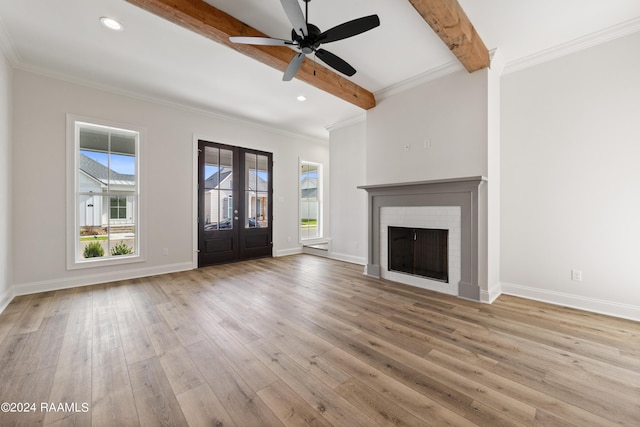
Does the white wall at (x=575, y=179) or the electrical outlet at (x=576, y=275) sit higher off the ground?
the white wall at (x=575, y=179)

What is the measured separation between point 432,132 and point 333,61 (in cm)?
187

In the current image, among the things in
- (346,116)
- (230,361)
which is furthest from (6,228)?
(346,116)

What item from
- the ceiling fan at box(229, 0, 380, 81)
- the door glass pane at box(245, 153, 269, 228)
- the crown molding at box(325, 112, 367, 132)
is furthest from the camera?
the door glass pane at box(245, 153, 269, 228)

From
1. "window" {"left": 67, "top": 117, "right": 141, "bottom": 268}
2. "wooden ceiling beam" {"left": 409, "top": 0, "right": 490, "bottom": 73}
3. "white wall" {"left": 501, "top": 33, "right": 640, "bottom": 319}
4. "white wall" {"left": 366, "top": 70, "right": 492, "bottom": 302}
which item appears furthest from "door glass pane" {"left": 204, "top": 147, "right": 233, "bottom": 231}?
"white wall" {"left": 501, "top": 33, "right": 640, "bottom": 319}

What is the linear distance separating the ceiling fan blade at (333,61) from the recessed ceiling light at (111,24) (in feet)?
6.93

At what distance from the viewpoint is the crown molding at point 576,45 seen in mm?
2638

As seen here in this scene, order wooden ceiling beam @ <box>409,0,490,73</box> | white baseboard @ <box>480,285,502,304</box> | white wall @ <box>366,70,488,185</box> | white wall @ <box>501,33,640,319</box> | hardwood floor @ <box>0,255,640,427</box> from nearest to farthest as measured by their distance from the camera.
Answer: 1. hardwood floor @ <box>0,255,640,427</box>
2. wooden ceiling beam @ <box>409,0,490,73</box>
3. white wall @ <box>501,33,640,319</box>
4. white baseboard @ <box>480,285,502,304</box>
5. white wall @ <box>366,70,488,185</box>

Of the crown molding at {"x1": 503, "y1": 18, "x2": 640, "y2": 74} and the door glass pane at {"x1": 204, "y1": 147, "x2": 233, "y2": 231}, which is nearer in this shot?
the crown molding at {"x1": 503, "y1": 18, "x2": 640, "y2": 74}

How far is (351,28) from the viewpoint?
209 cm

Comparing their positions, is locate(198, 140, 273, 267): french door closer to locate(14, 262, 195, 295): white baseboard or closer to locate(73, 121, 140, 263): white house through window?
locate(14, 262, 195, 295): white baseboard

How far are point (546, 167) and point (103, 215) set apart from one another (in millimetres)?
6388

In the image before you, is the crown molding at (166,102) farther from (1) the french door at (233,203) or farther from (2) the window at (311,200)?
(2) the window at (311,200)

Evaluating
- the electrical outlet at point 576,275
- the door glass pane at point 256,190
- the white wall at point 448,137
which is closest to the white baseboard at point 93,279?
the door glass pane at point 256,190

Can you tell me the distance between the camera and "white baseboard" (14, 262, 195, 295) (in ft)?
11.3
